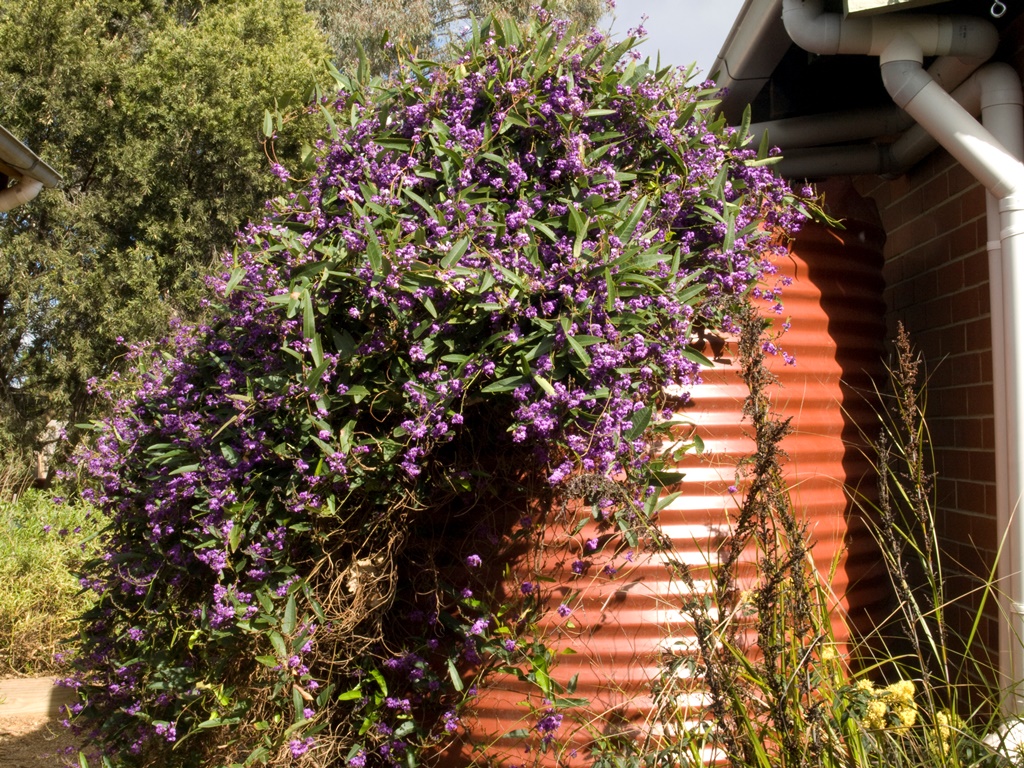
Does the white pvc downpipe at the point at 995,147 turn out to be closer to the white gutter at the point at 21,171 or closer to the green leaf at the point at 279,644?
the green leaf at the point at 279,644

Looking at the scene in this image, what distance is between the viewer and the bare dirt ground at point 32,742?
401 cm

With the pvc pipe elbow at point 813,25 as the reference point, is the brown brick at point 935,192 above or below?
below

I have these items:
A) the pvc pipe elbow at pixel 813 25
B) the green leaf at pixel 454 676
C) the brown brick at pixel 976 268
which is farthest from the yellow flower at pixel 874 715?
the pvc pipe elbow at pixel 813 25

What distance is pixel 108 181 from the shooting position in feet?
38.3

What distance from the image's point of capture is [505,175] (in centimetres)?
231

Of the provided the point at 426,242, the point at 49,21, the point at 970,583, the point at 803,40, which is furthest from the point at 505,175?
the point at 49,21

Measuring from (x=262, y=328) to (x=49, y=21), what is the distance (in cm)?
1134

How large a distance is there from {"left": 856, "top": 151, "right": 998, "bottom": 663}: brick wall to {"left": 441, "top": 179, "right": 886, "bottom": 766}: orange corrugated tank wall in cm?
28

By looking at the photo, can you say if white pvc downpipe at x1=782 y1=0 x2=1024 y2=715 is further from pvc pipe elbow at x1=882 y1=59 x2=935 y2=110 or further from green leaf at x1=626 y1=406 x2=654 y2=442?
green leaf at x1=626 y1=406 x2=654 y2=442

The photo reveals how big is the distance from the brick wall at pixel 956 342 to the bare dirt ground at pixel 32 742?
3.60m

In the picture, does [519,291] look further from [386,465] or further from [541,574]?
[541,574]

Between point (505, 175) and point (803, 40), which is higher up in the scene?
point (803, 40)

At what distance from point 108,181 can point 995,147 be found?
37.3 feet

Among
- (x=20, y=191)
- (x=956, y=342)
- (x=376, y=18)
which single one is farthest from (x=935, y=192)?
(x=376, y=18)
